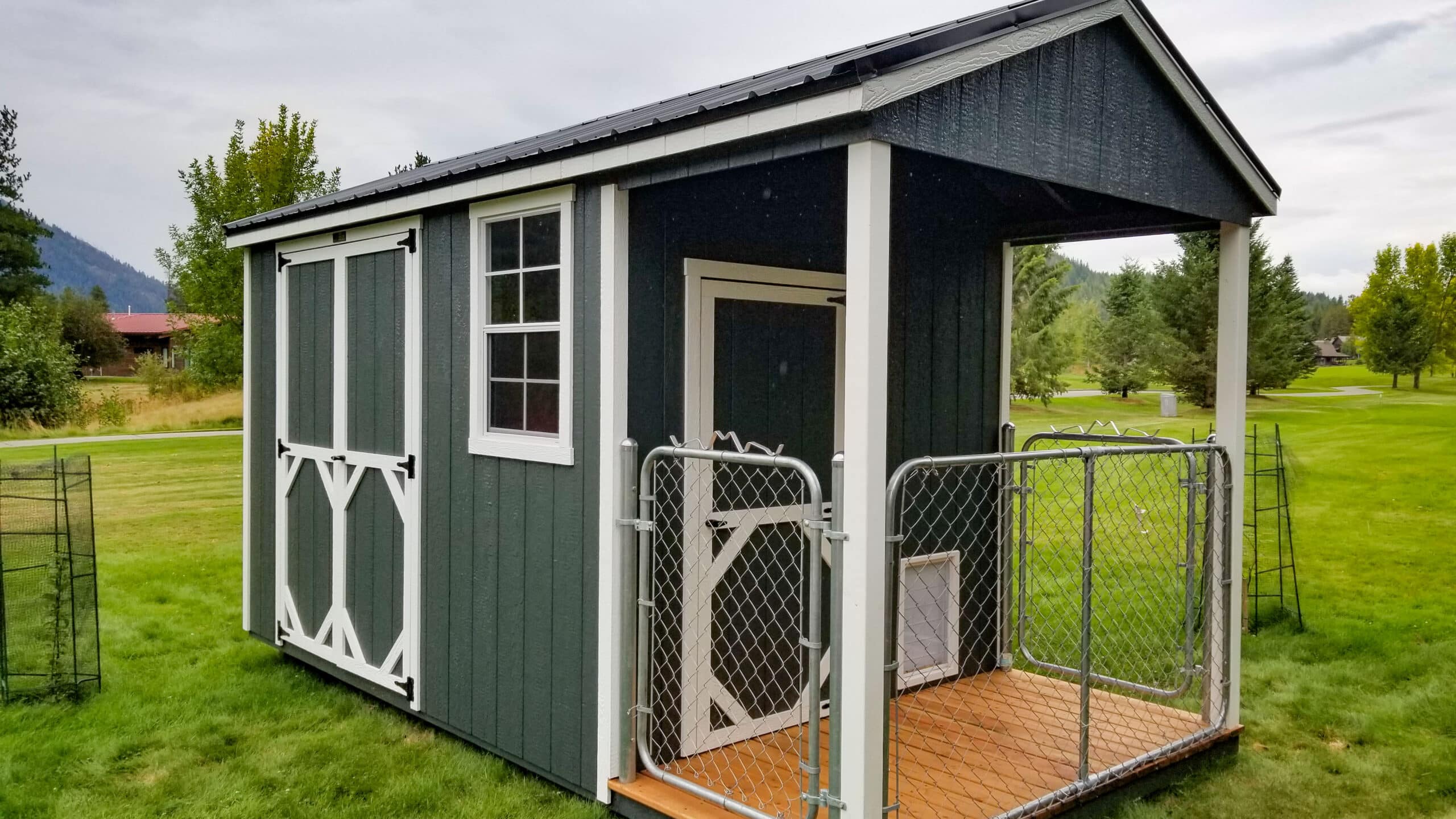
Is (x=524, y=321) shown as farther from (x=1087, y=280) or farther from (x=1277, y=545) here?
(x=1087, y=280)

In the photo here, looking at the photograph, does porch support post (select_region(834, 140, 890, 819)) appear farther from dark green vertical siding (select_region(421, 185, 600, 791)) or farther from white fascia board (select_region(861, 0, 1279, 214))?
dark green vertical siding (select_region(421, 185, 600, 791))

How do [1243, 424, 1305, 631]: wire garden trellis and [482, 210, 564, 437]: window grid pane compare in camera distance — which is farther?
[1243, 424, 1305, 631]: wire garden trellis

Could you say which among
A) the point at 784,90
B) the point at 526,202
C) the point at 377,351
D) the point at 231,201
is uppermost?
the point at 231,201

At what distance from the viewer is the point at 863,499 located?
2691 millimetres

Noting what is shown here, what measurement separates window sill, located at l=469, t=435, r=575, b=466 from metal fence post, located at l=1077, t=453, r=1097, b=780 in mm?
1853

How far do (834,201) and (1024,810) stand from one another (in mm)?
2409

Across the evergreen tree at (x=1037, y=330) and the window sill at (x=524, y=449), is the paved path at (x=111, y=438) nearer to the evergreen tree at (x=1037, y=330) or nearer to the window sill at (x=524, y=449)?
the window sill at (x=524, y=449)

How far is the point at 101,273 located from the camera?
141 metres

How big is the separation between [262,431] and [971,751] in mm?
4370

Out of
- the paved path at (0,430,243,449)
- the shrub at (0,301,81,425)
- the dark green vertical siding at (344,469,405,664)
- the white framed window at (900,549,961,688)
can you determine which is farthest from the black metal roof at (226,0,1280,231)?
the shrub at (0,301,81,425)

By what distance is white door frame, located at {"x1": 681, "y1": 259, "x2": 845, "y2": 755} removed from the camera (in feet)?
12.3

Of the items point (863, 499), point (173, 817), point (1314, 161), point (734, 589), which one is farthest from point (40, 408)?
point (1314, 161)

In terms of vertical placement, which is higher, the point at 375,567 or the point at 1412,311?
the point at 1412,311

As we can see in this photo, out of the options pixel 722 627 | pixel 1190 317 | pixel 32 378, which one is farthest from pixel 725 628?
pixel 1190 317
